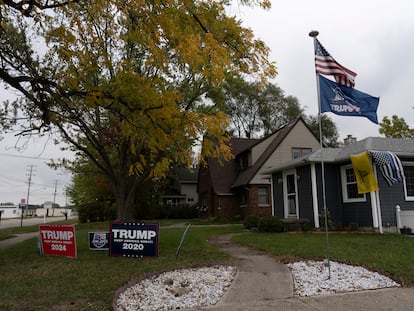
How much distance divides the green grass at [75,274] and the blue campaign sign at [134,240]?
29 centimetres

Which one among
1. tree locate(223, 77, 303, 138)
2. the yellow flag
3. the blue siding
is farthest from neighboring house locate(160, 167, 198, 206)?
the yellow flag

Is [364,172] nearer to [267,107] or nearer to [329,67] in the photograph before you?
[329,67]

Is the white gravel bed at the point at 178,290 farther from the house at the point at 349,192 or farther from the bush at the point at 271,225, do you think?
the bush at the point at 271,225

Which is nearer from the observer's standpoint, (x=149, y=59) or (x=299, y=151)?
(x=149, y=59)

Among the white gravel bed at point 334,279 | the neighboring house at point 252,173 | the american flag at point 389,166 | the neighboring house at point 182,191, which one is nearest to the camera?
the white gravel bed at point 334,279

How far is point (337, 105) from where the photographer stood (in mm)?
7352

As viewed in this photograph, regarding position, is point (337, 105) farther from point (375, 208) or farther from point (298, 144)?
point (298, 144)

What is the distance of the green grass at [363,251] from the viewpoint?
23.0 feet

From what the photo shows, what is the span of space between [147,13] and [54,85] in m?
3.14

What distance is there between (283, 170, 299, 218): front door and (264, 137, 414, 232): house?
61 mm

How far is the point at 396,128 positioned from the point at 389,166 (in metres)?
21.6

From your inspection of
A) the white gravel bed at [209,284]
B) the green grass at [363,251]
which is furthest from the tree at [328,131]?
the white gravel bed at [209,284]

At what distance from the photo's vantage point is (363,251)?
8.95 metres

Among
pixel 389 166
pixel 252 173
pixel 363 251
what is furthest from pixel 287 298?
pixel 252 173
